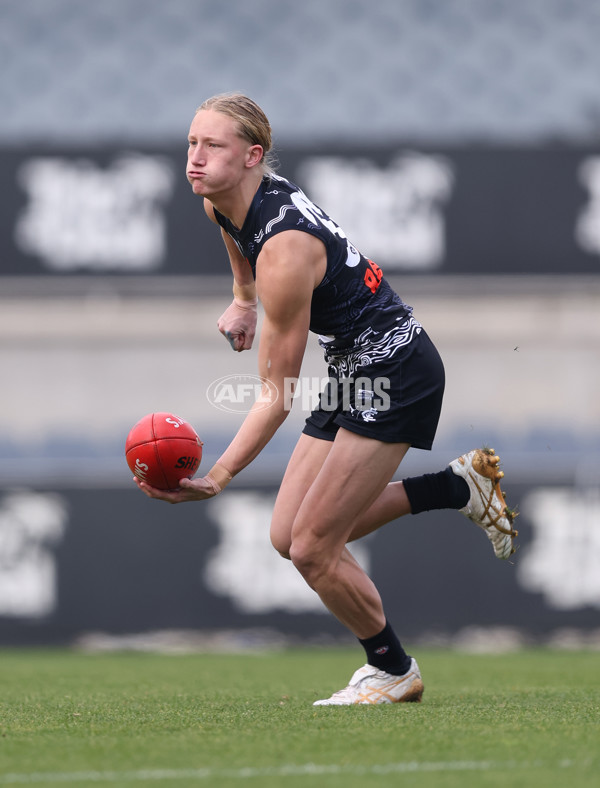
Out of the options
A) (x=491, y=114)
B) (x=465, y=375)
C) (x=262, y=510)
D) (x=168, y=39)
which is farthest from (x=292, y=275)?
(x=168, y=39)

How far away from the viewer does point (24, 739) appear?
3645 mm

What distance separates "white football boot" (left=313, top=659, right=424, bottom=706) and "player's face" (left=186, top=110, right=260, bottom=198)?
1.87 meters

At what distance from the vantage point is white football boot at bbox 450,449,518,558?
4738 mm

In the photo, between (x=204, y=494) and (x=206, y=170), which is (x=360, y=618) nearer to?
(x=204, y=494)

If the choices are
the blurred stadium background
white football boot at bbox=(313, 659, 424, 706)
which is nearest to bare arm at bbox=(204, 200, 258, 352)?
white football boot at bbox=(313, 659, 424, 706)

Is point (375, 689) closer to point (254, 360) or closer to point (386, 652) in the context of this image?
point (386, 652)

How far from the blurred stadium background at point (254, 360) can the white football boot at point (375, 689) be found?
14.9ft

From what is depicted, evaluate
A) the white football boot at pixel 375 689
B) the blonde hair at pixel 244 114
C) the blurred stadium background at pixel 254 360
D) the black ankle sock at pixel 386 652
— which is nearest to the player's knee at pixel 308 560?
the black ankle sock at pixel 386 652

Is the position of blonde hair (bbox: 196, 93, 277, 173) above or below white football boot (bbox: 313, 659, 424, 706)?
above

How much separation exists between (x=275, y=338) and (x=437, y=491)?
1.11 metres

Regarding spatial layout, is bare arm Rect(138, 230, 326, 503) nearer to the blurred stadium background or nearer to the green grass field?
the green grass field

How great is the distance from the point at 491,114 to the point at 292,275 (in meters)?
10.1

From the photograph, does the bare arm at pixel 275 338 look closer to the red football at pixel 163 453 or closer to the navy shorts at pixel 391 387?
the red football at pixel 163 453

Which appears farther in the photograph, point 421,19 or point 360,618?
point 421,19
